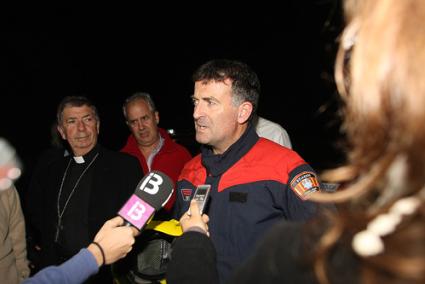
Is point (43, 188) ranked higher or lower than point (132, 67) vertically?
lower

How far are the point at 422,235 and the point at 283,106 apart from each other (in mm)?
15145

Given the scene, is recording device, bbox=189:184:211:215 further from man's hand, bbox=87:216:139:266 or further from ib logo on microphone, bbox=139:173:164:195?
man's hand, bbox=87:216:139:266

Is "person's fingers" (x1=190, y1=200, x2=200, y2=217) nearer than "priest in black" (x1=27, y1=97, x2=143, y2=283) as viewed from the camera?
Yes

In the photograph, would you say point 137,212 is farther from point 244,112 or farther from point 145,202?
point 244,112

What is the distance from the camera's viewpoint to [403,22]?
25.0 inches

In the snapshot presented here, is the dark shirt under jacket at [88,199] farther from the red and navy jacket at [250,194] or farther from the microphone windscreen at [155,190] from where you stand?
the microphone windscreen at [155,190]

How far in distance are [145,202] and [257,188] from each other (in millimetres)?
647

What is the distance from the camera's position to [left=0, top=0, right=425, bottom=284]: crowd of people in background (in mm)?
632

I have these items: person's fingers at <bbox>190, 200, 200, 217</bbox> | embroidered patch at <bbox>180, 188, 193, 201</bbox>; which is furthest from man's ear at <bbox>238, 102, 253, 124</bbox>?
person's fingers at <bbox>190, 200, 200, 217</bbox>

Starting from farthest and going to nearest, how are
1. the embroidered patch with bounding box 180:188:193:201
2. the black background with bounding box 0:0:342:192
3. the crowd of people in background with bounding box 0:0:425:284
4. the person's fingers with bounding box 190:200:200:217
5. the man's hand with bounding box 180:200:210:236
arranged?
the black background with bounding box 0:0:342:192, the embroidered patch with bounding box 180:188:193:201, the person's fingers with bounding box 190:200:200:217, the man's hand with bounding box 180:200:210:236, the crowd of people in background with bounding box 0:0:425:284

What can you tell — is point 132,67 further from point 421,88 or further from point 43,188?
point 421,88

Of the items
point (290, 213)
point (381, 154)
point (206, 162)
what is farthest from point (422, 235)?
point (206, 162)

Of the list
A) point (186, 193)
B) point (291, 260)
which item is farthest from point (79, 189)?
point (291, 260)

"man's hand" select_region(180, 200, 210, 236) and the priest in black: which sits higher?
"man's hand" select_region(180, 200, 210, 236)
